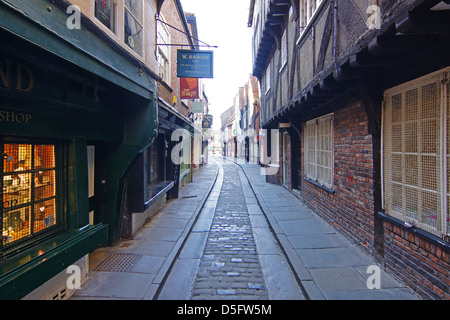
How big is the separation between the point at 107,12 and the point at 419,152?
4.86 metres

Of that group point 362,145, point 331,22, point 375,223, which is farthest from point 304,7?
point 375,223

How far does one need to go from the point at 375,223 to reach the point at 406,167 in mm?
1139

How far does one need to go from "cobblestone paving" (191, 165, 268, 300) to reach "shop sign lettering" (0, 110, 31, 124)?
2961mm

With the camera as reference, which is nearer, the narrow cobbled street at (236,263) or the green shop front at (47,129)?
the green shop front at (47,129)

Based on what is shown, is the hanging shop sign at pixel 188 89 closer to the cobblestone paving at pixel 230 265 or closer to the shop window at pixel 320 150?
the shop window at pixel 320 150

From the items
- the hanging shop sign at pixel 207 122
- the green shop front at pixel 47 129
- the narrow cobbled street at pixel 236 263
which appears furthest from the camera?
the hanging shop sign at pixel 207 122

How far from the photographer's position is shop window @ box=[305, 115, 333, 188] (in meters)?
6.23

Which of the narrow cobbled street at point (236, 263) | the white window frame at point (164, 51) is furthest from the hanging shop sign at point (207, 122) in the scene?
the narrow cobbled street at point (236, 263)

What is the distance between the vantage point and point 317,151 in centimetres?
711

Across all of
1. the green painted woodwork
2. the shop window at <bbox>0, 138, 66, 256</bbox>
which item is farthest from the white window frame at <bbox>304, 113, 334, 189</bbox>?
the shop window at <bbox>0, 138, 66, 256</bbox>

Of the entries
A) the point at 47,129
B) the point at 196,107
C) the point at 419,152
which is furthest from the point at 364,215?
the point at 196,107

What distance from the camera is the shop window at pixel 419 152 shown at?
9.27 feet

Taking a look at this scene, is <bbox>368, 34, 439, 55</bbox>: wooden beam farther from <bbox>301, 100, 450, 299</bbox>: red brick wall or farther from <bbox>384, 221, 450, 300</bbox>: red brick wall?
<bbox>384, 221, 450, 300</bbox>: red brick wall
